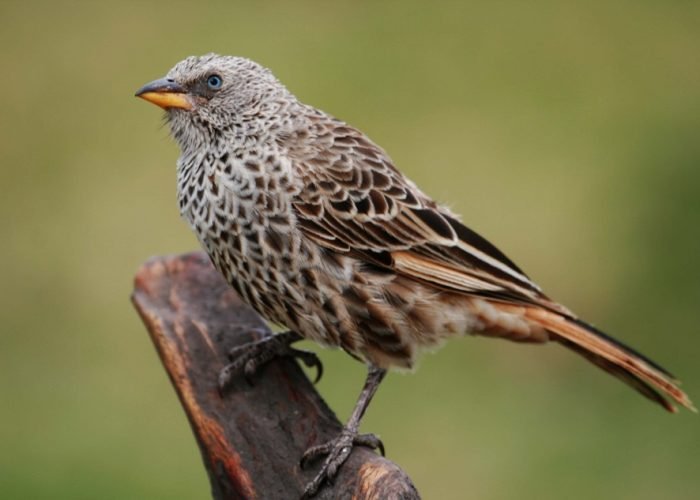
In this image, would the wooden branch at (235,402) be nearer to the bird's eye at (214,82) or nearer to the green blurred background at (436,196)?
the bird's eye at (214,82)

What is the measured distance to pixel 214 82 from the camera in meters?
5.55

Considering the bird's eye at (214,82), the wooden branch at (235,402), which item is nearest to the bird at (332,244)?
the bird's eye at (214,82)

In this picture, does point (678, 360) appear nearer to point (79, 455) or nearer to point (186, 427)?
point (186, 427)

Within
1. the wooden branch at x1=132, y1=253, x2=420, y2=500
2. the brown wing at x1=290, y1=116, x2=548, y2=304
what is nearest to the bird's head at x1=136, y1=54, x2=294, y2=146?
the brown wing at x1=290, y1=116, x2=548, y2=304

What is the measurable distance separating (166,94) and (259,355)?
1284mm

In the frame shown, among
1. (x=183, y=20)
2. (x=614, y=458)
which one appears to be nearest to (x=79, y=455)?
(x=614, y=458)

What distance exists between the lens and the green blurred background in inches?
327

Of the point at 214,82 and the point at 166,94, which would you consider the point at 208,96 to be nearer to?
the point at 214,82

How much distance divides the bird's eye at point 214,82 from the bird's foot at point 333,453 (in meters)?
1.70

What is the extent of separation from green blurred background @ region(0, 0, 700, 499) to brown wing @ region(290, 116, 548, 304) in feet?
9.69

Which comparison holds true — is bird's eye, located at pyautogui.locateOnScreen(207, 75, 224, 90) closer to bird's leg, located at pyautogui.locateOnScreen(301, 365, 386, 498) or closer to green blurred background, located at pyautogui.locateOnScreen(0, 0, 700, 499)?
bird's leg, located at pyautogui.locateOnScreen(301, 365, 386, 498)

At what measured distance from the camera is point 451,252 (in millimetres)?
5441

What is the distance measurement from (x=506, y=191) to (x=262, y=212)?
5.46 metres

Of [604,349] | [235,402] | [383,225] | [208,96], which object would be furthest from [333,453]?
[208,96]
